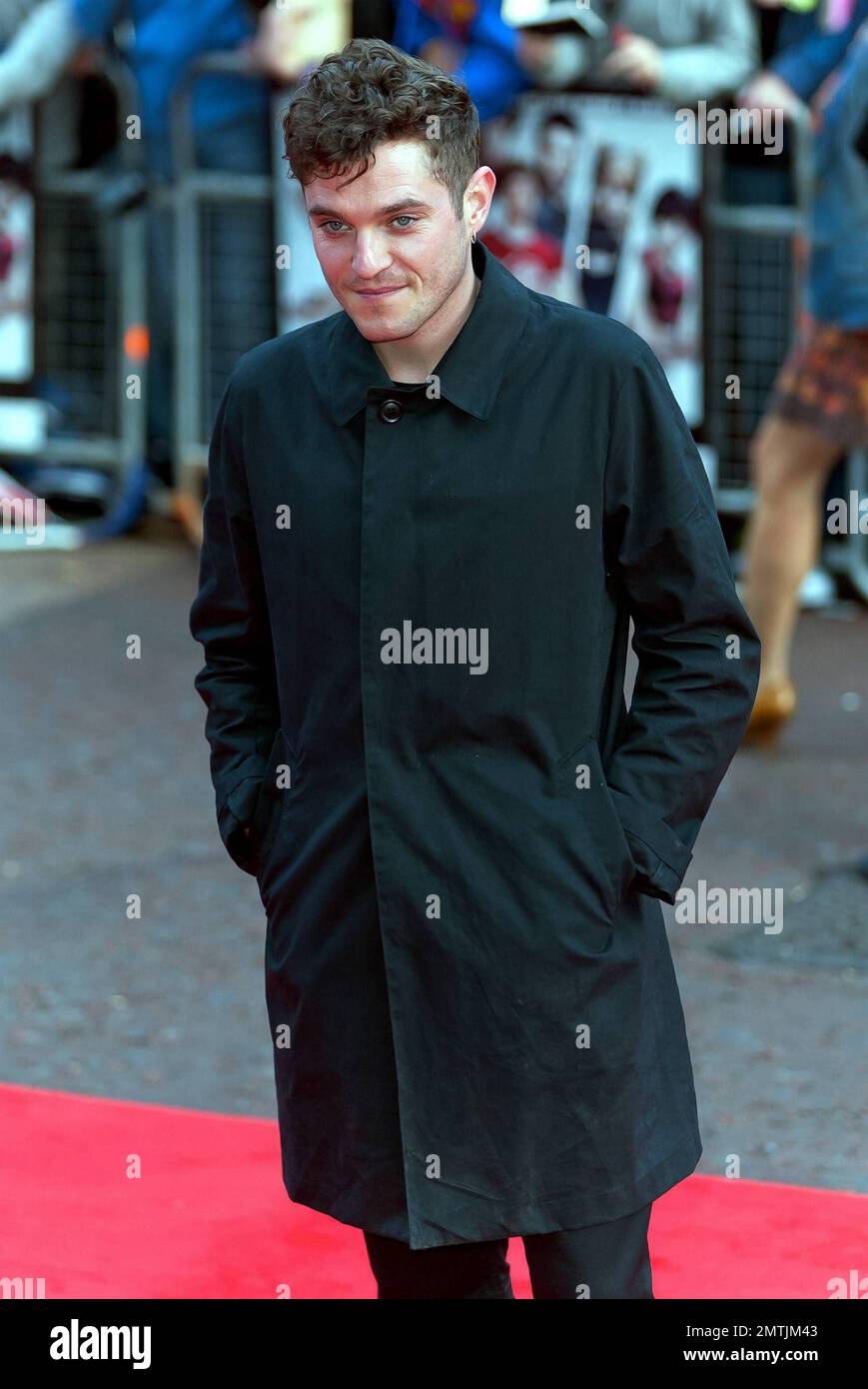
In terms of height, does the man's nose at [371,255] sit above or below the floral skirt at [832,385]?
above

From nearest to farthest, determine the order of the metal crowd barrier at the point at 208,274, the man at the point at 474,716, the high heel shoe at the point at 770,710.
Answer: the man at the point at 474,716 → the high heel shoe at the point at 770,710 → the metal crowd barrier at the point at 208,274

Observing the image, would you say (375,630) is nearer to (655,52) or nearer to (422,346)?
(422,346)

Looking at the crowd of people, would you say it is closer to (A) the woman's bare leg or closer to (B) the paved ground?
(A) the woman's bare leg

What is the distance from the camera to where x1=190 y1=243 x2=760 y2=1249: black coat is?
2.61m

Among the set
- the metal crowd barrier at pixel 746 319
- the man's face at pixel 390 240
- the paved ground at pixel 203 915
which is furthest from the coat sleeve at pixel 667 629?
the metal crowd barrier at pixel 746 319

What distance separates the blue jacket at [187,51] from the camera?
28.9ft

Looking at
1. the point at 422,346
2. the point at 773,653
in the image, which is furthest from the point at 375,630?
the point at 773,653

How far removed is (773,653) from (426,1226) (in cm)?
424

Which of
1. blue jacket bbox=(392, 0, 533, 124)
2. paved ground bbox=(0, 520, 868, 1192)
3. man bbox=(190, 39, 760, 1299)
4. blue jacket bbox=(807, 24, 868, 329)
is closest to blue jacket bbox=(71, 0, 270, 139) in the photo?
blue jacket bbox=(392, 0, 533, 124)

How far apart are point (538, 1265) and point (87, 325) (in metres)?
7.28

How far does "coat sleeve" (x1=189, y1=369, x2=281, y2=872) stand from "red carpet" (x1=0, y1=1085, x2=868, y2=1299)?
97 centimetres

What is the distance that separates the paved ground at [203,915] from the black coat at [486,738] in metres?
1.62

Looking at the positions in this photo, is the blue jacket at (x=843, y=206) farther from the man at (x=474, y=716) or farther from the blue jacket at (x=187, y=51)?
the man at (x=474, y=716)

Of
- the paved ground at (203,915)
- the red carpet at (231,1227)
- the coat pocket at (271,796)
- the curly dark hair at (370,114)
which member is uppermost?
the curly dark hair at (370,114)
